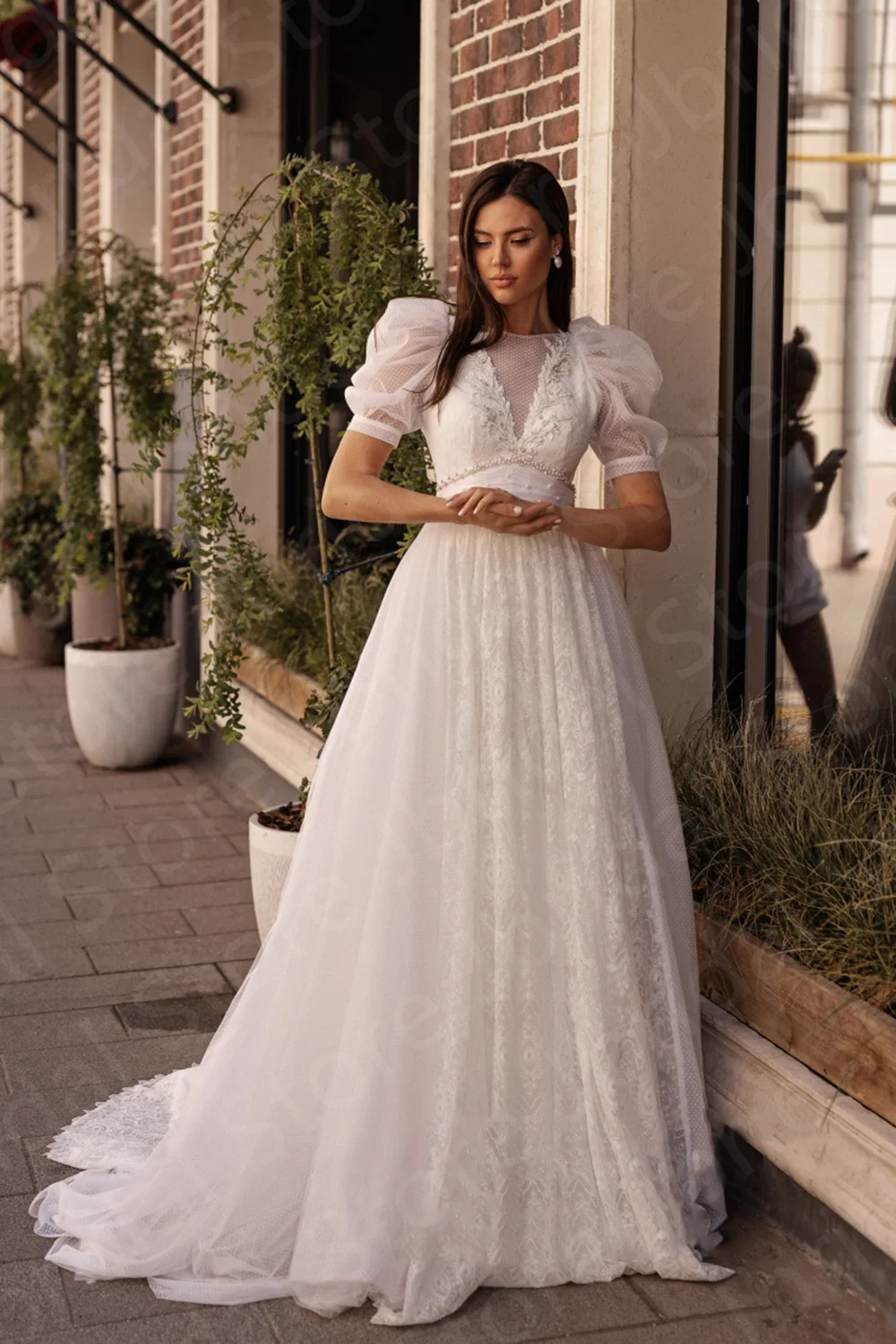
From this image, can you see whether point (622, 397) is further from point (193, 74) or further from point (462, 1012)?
point (193, 74)

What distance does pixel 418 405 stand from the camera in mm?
3100

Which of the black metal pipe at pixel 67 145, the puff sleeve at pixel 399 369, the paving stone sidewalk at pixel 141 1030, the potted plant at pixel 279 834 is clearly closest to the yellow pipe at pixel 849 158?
the puff sleeve at pixel 399 369

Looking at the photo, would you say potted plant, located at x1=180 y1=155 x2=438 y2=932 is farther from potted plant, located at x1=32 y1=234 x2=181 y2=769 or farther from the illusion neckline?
potted plant, located at x1=32 y1=234 x2=181 y2=769

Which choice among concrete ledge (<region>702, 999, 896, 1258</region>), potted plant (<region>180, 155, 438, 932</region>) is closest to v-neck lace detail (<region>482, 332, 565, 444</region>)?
potted plant (<region>180, 155, 438, 932</region>)

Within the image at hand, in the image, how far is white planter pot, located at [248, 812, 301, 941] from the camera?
4.25 meters

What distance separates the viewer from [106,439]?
6.89 metres

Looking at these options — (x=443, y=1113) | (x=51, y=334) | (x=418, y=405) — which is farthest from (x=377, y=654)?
(x=51, y=334)

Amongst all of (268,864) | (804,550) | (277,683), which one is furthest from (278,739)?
(804,550)

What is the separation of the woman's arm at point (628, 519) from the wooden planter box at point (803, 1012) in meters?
0.77

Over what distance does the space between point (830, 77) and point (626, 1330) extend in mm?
2710

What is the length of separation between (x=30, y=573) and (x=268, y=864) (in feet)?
17.6

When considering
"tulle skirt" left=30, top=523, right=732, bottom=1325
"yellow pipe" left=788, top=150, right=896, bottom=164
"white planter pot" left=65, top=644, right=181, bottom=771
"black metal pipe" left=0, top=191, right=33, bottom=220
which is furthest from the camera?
"black metal pipe" left=0, top=191, right=33, bottom=220

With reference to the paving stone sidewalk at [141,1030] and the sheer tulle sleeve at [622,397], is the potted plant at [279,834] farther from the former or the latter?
the sheer tulle sleeve at [622,397]

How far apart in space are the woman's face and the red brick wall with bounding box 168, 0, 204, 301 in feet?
14.4
